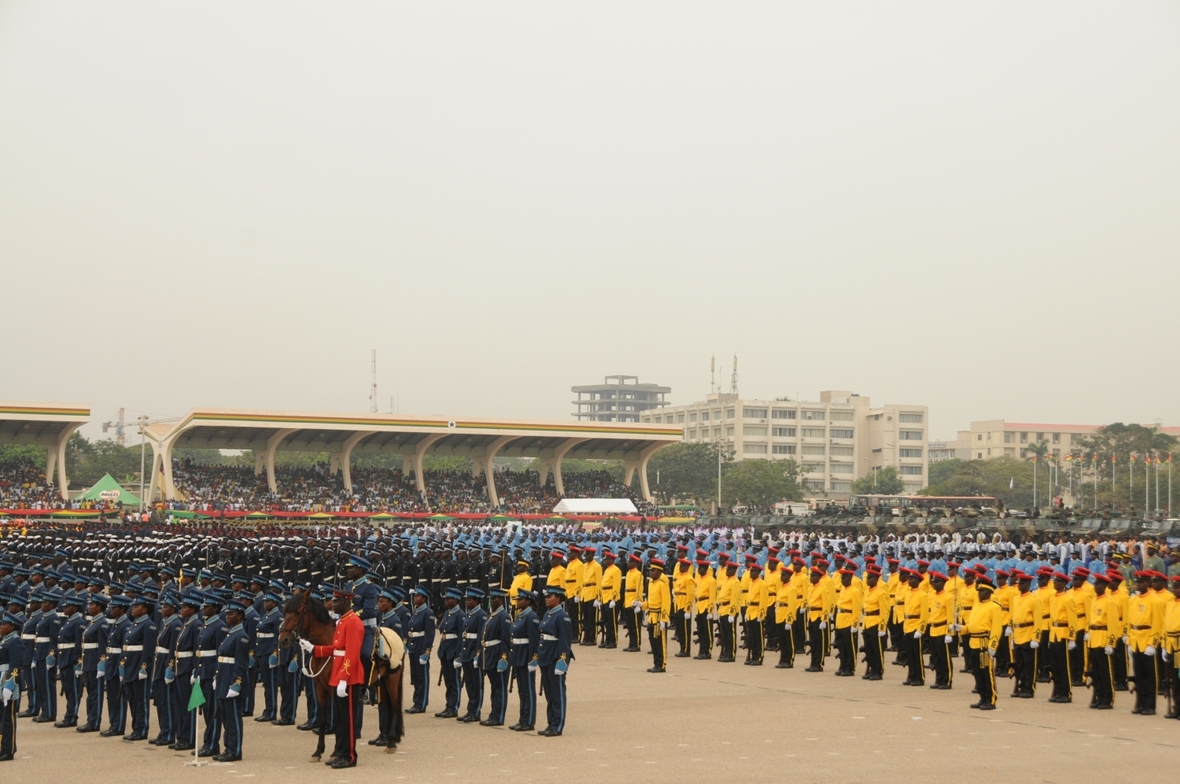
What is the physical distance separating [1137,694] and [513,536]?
20.7 meters

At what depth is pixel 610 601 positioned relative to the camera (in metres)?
21.7

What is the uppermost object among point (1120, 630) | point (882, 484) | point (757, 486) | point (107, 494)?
point (882, 484)

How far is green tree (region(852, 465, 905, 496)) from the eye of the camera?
110625mm

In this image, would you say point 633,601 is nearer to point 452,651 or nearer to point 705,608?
point 705,608

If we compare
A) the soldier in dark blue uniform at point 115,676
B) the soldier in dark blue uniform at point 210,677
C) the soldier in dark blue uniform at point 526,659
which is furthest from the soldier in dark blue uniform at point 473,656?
the soldier in dark blue uniform at point 115,676

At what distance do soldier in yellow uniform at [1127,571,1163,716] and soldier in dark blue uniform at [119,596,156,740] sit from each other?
10404 mm

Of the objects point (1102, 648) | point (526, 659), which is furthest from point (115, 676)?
point (1102, 648)

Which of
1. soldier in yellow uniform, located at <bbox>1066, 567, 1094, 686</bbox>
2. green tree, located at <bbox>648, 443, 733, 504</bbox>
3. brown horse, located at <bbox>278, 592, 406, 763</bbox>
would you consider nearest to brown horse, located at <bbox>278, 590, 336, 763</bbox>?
brown horse, located at <bbox>278, 592, 406, 763</bbox>

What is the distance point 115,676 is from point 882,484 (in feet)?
341

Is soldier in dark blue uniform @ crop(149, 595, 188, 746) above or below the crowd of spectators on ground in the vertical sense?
below

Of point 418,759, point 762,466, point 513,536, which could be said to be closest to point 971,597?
point 418,759

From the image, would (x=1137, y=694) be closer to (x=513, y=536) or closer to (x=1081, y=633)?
(x=1081, y=633)

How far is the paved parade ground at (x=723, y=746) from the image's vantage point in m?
11.1

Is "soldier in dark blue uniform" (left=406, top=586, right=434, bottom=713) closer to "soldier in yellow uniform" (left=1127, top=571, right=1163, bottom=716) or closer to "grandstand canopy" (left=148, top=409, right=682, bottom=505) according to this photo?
"soldier in yellow uniform" (left=1127, top=571, right=1163, bottom=716)
